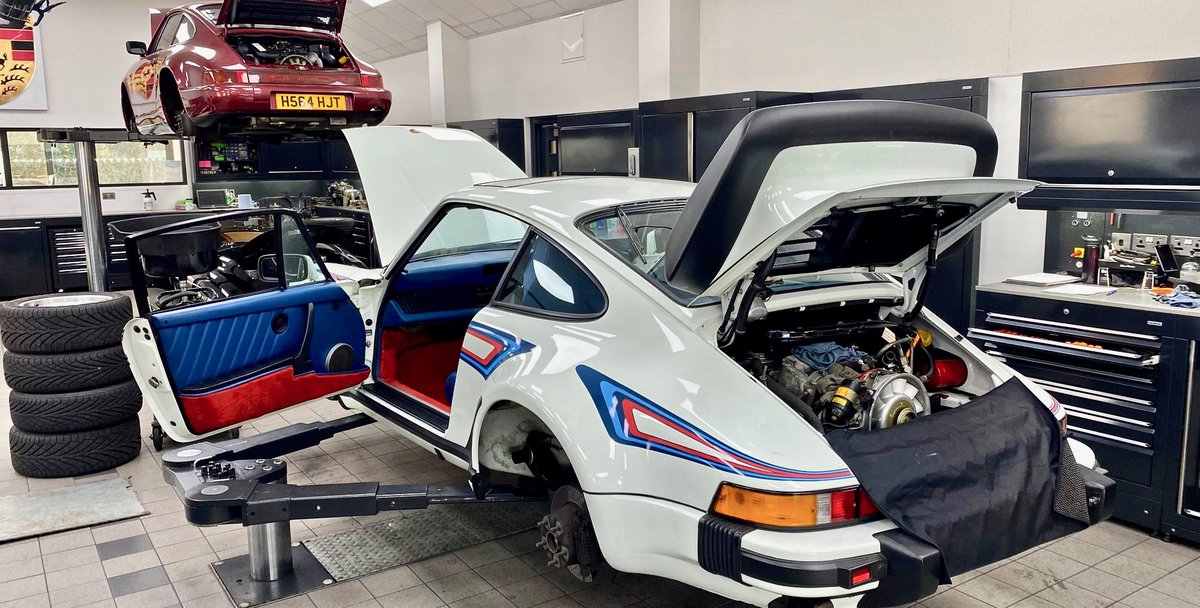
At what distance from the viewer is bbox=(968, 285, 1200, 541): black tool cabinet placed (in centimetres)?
334

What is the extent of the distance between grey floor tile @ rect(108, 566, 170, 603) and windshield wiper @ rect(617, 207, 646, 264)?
212 cm

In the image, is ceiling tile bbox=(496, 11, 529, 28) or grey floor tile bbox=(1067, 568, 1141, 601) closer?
grey floor tile bbox=(1067, 568, 1141, 601)

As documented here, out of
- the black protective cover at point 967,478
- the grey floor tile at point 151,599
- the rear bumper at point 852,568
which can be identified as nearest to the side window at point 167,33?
the grey floor tile at point 151,599

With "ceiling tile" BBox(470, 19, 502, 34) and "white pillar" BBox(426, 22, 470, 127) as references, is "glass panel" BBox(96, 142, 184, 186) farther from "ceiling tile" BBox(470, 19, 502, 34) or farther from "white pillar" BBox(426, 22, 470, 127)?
"ceiling tile" BBox(470, 19, 502, 34)

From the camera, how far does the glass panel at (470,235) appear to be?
4078 millimetres

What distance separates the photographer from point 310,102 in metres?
5.87

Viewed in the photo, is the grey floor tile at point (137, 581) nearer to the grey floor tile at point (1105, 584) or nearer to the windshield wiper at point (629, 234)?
the windshield wiper at point (629, 234)

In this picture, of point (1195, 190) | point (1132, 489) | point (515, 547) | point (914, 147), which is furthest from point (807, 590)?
point (1195, 190)

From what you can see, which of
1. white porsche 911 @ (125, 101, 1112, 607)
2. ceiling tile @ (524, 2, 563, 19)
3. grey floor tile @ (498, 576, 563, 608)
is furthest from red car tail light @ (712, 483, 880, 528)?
ceiling tile @ (524, 2, 563, 19)

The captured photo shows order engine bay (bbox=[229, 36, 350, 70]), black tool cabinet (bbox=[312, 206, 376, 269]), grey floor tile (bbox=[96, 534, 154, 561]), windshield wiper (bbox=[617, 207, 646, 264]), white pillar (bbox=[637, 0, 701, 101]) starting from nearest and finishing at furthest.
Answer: windshield wiper (bbox=[617, 207, 646, 264]) < grey floor tile (bbox=[96, 534, 154, 561]) < engine bay (bbox=[229, 36, 350, 70]) < white pillar (bbox=[637, 0, 701, 101]) < black tool cabinet (bbox=[312, 206, 376, 269])

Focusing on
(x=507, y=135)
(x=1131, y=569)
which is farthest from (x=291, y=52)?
(x=1131, y=569)

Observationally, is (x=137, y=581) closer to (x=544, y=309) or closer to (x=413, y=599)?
(x=413, y=599)

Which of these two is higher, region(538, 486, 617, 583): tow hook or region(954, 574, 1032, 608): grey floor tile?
region(538, 486, 617, 583): tow hook

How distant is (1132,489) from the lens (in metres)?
3.50
